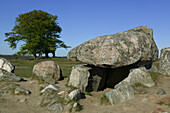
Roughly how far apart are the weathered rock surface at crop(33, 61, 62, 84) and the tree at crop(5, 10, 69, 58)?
26.5 metres

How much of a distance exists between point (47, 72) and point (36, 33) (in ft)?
94.9

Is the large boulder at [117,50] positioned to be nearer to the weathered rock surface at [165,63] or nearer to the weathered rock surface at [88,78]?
the weathered rock surface at [88,78]

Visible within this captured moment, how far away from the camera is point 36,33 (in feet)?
126

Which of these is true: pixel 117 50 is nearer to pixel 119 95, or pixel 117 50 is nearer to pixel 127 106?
pixel 119 95

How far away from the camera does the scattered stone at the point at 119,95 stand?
6.95m

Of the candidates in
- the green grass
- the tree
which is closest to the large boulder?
the green grass

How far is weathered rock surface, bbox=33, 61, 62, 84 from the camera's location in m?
11.0

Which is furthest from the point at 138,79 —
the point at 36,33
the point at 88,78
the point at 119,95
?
the point at 36,33

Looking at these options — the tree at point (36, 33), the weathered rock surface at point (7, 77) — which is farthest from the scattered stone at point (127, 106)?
the tree at point (36, 33)

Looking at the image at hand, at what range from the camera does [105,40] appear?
28.1ft

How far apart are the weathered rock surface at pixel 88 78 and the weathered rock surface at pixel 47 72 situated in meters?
2.12

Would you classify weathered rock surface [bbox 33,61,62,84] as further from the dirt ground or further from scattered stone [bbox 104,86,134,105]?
scattered stone [bbox 104,86,134,105]

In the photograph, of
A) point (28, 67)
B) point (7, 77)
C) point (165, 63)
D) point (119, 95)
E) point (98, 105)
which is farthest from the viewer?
point (28, 67)

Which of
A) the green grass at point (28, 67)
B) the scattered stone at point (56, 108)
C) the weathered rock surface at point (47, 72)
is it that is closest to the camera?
the scattered stone at point (56, 108)
